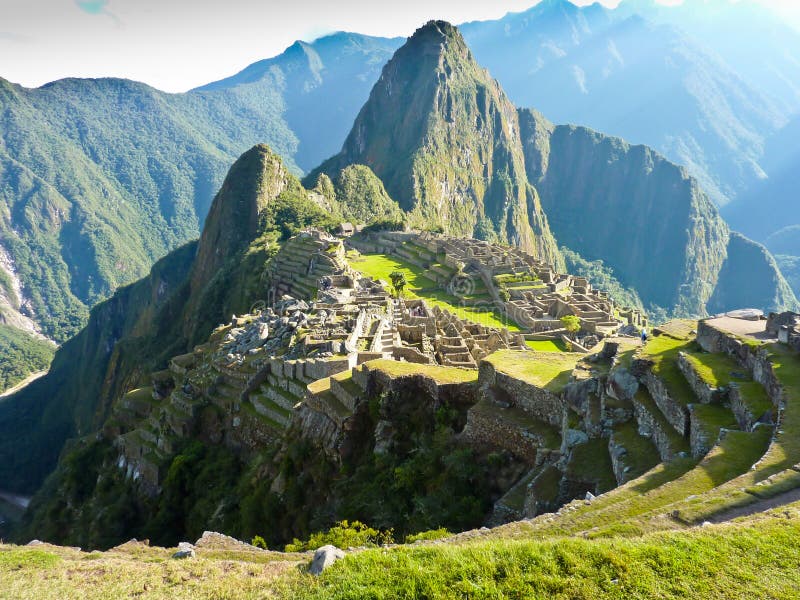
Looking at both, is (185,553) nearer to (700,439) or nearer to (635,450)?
(635,450)

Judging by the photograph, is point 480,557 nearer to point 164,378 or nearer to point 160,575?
point 160,575

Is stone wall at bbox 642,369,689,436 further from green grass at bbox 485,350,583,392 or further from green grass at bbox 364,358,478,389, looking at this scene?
green grass at bbox 364,358,478,389

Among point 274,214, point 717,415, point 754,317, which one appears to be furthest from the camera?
point 274,214

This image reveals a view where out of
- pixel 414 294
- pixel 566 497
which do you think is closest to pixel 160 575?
pixel 566 497

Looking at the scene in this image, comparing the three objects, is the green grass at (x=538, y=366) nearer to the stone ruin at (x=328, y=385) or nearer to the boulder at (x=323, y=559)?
the stone ruin at (x=328, y=385)

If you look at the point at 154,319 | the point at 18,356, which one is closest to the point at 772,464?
the point at 154,319

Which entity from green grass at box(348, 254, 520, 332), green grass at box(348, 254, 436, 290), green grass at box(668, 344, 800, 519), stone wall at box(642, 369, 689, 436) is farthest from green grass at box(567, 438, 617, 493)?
green grass at box(348, 254, 436, 290)
